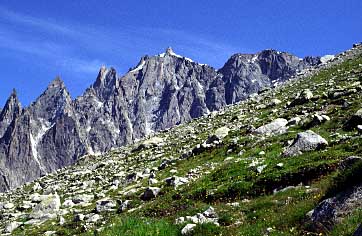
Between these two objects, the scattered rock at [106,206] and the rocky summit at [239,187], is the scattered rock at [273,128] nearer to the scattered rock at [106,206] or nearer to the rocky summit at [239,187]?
the rocky summit at [239,187]

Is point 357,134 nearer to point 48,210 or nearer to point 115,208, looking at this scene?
point 115,208

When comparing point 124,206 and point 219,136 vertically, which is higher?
point 219,136

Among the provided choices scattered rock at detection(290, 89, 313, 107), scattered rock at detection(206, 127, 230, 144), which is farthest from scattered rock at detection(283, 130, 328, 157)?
scattered rock at detection(290, 89, 313, 107)

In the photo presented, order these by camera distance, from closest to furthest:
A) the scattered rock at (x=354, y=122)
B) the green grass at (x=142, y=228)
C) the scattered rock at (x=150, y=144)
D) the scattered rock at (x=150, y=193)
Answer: the green grass at (x=142, y=228)
the scattered rock at (x=354, y=122)
the scattered rock at (x=150, y=193)
the scattered rock at (x=150, y=144)

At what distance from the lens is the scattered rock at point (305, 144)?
86.7ft

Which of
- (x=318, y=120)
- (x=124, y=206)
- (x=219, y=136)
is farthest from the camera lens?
(x=219, y=136)

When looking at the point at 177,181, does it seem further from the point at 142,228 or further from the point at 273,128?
the point at 142,228

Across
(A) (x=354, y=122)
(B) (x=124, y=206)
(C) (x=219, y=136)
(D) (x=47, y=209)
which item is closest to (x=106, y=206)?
(B) (x=124, y=206)

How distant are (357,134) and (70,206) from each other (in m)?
21.0

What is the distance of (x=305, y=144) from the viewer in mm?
27016

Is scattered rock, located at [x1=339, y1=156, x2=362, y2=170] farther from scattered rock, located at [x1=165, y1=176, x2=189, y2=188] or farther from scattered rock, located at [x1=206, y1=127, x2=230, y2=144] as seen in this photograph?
scattered rock, located at [x1=206, y1=127, x2=230, y2=144]

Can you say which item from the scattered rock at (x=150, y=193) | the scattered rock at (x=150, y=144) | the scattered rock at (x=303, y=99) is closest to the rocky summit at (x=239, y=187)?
the scattered rock at (x=150, y=193)

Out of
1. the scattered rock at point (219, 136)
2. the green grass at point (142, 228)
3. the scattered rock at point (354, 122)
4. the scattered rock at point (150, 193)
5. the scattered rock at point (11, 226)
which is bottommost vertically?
the green grass at point (142, 228)

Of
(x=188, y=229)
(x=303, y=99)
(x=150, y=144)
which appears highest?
(x=150, y=144)
